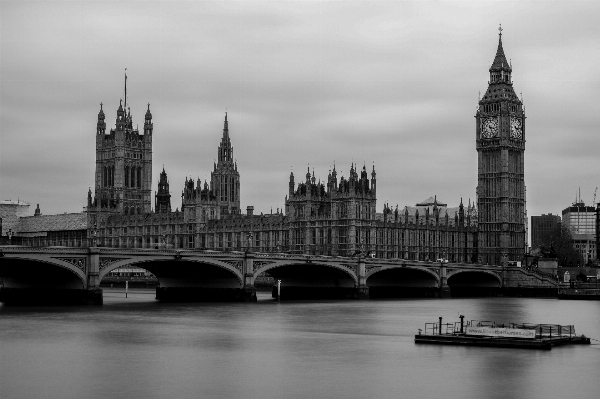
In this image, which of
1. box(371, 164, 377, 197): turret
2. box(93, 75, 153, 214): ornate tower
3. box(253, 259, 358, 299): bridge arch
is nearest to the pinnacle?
box(371, 164, 377, 197): turret

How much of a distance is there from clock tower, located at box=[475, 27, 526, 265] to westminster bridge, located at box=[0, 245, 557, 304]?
19.2 metres

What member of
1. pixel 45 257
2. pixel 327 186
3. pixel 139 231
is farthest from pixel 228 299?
pixel 139 231

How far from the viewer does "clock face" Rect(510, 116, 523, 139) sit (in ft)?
449

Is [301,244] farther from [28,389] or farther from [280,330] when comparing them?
[28,389]

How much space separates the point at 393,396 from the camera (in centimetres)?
3175

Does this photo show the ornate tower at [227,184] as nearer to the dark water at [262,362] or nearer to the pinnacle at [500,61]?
the pinnacle at [500,61]

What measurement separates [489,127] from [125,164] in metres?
60.3

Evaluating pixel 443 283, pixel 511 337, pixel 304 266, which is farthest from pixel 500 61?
pixel 511 337

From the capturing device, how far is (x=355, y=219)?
123m

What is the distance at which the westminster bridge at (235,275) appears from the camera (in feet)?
239

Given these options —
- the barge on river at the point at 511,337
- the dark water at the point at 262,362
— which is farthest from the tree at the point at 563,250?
the barge on river at the point at 511,337

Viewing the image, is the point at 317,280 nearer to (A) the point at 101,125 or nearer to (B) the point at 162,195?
(B) the point at 162,195

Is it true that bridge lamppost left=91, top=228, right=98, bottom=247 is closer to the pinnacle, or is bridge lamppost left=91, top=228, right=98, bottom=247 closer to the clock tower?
the clock tower

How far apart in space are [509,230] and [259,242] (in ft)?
98.8
